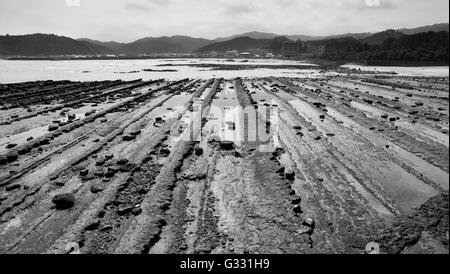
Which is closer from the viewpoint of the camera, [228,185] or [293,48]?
[228,185]

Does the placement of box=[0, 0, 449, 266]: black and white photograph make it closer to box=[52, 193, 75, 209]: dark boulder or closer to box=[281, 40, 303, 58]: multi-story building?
box=[52, 193, 75, 209]: dark boulder

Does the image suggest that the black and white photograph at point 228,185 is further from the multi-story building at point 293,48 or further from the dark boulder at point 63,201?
the multi-story building at point 293,48

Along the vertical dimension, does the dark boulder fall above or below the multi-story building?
below

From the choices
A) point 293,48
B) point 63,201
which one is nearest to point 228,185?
point 63,201

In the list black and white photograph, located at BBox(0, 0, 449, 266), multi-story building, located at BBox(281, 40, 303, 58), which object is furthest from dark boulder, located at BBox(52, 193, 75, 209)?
multi-story building, located at BBox(281, 40, 303, 58)

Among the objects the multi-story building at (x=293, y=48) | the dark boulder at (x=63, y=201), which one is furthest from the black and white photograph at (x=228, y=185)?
the multi-story building at (x=293, y=48)

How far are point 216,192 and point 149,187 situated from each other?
133cm

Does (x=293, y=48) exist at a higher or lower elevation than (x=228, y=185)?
higher

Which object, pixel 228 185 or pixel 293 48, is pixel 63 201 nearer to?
pixel 228 185

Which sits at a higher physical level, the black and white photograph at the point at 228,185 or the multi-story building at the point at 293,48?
the multi-story building at the point at 293,48

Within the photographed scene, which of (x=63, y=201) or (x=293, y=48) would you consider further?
(x=293, y=48)

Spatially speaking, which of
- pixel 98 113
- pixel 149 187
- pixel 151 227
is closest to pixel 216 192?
pixel 149 187
